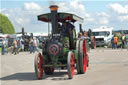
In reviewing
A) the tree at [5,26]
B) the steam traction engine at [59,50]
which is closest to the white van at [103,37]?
the steam traction engine at [59,50]

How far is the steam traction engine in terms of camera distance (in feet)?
32.7

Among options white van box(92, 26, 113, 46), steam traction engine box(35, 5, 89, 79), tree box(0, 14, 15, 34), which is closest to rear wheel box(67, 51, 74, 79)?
steam traction engine box(35, 5, 89, 79)

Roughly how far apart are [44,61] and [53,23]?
1.34 meters

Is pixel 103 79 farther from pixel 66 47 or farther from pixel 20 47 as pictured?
pixel 20 47

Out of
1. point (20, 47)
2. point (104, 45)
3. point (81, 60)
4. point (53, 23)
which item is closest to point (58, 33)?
point (53, 23)

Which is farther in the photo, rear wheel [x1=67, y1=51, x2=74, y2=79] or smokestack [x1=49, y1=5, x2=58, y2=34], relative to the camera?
smokestack [x1=49, y1=5, x2=58, y2=34]

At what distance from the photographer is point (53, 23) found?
10055 mm

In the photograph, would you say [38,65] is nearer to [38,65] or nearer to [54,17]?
[38,65]

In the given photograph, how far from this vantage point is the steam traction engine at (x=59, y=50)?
32.7ft

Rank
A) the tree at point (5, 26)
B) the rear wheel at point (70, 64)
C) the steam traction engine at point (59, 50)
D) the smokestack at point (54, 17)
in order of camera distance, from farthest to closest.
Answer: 1. the tree at point (5, 26)
2. the smokestack at point (54, 17)
3. the steam traction engine at point (59, 50)
4. the rear wheel at point (70, 64)

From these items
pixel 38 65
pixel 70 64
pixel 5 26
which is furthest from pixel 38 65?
pixel 5 26

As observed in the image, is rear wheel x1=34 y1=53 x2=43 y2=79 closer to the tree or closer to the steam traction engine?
the steam traction engine

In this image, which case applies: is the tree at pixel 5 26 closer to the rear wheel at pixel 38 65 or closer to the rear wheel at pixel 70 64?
the rear wheel at pixel 38 65

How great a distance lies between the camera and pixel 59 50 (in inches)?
393
